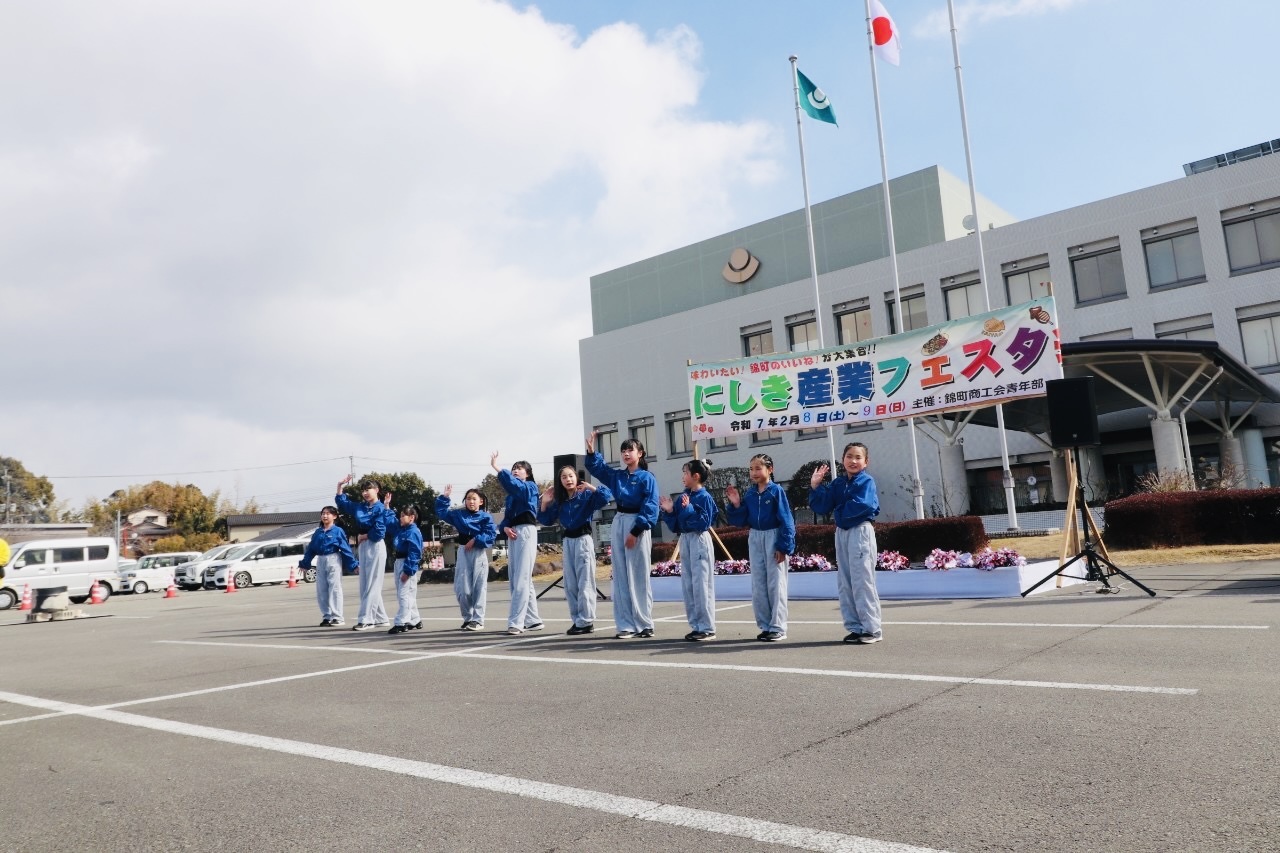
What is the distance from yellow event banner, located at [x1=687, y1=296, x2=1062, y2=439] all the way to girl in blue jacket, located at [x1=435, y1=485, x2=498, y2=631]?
7.68 m

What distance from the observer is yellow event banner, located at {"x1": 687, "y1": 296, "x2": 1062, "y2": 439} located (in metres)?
15.7

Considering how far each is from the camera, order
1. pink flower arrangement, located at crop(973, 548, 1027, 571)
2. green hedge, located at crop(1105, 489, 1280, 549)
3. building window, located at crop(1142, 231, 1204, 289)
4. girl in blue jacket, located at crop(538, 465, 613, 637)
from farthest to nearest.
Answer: building window, located at crop(1142, 231, 1204, 289), green hedge, located at crop(1105, 489, 1280, 549), pink flower arrangement, located at crop(973, 548, 1027, 571), girl in blue jacket, located at crop(538, 465, 613, 637)

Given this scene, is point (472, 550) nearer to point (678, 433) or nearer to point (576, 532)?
point (576, 532)

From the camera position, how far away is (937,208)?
1341 inches

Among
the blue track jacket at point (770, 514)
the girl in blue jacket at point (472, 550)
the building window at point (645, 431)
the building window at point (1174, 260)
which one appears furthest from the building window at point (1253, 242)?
the girl in blue jacket at point (472, 550)

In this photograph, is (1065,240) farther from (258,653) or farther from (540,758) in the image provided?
(540,758)

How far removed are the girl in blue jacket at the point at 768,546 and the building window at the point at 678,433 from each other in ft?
99.2

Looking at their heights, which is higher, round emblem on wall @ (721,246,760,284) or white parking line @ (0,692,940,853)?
round emblem on wall @ (721,246,760,284)

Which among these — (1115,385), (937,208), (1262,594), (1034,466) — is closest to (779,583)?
(1262,594)

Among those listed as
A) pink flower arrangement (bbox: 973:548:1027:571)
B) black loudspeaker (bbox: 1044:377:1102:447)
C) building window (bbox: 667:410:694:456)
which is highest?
building window (bbox: 667:410:694:456)

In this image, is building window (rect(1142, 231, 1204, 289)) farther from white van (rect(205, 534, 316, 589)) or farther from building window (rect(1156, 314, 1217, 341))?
white van (rect(205, 534, 316, 589))

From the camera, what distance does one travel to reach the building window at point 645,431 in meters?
40.6

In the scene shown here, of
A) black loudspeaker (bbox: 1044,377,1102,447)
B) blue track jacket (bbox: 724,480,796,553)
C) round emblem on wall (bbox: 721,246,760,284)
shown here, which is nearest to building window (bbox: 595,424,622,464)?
round emblem on wall (bbox: 721,246,760,284)

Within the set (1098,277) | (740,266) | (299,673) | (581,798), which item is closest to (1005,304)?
(1098,277)
